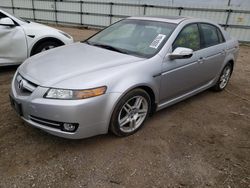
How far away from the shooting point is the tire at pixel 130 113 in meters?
2.99

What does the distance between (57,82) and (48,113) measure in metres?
0.35

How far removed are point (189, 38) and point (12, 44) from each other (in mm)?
3531

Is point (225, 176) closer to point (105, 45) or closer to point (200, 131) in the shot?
point (200, 131)

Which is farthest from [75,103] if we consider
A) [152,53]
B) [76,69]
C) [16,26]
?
[16,26]

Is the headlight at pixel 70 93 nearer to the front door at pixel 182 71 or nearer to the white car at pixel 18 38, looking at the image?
the front door at pixel 182 71

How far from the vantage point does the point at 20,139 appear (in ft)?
10.1

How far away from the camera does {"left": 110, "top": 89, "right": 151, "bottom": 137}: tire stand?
2.99 metres

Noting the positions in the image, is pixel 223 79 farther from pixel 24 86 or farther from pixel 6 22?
pixel 6 22

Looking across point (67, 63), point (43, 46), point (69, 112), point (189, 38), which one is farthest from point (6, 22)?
point (189, 38)

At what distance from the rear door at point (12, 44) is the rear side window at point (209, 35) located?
11.7ft

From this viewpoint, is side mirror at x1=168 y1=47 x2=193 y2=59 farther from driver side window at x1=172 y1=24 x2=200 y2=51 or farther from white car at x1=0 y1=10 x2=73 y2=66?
white car at x1=0 y1=10 x2=73 y2=66

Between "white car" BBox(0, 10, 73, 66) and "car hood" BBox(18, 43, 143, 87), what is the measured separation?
193cm

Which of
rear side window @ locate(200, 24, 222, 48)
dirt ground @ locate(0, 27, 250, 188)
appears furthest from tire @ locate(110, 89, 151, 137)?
rear side window @ locate(200, 24, 222, 48)

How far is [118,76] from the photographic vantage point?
2900 millimetres
